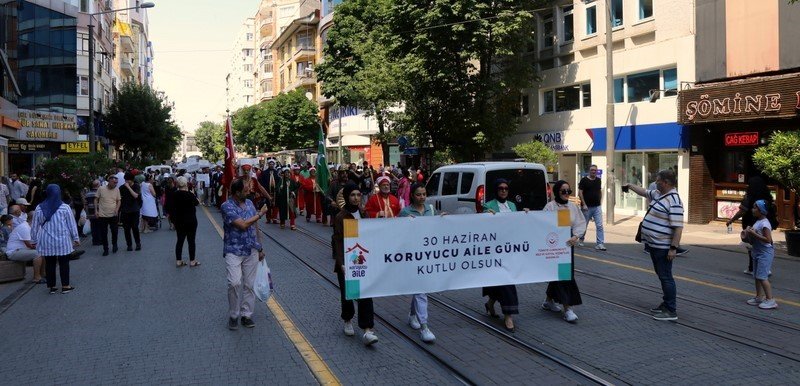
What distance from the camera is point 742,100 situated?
17547mm

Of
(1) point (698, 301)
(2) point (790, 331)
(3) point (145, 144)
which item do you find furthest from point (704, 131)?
(3) point (145, 144)

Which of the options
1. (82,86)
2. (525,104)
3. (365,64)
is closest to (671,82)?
(525,104)

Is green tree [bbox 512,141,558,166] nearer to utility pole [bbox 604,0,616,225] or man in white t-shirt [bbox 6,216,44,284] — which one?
utility pole [bbox 604,0,616,225]

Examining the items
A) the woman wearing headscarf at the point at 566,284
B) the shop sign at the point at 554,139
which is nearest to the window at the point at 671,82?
the shop sign at the point at 554,139

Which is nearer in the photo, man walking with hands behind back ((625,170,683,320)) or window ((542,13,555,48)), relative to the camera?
man walking with hands behind back ((625,170,683,320))

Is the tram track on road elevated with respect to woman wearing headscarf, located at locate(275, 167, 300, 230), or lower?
lower

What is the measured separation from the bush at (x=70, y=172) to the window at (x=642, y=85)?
679 inches

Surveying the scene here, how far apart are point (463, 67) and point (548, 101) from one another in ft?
13.4

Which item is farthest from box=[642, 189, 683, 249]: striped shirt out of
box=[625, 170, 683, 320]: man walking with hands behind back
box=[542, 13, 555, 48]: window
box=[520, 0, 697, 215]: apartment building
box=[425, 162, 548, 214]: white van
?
box=[542, 13, 555, 48]: window

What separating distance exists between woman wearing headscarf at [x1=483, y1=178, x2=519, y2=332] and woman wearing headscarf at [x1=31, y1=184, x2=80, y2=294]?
20.6 ft

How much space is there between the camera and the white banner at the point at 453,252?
683cm

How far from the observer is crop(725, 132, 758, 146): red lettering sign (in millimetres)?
17984

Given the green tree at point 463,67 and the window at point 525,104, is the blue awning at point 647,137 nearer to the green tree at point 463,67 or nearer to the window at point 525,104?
the green tree at point 463,67

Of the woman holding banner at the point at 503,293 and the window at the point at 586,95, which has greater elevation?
the window at the point at 586,95
